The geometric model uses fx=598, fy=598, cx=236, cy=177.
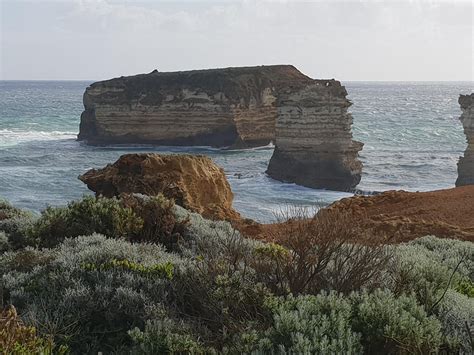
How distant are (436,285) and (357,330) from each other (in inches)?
66.6

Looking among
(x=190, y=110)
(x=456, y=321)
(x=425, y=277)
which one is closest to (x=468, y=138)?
Result: (x=425, y=277)

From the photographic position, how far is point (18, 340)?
4648 mm

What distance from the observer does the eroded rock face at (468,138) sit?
32344 mm

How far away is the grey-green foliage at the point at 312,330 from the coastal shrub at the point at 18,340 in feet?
5.50

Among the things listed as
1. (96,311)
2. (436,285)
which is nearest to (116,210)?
(96,311)

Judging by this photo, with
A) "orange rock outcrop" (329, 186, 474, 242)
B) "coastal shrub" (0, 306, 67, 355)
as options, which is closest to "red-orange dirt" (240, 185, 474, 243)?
"orange rock outcrop" (329, 186, 474, 242)

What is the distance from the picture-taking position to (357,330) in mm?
4754

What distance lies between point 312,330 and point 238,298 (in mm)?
1302

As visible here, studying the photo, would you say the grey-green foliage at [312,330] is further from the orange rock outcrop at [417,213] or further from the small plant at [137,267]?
the orange rock outcrop at [417,213]

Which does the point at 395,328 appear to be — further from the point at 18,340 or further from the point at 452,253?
the point at 452,253

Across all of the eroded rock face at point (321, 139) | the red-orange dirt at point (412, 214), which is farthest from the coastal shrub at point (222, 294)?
the eroded rock face at point (321, 139)

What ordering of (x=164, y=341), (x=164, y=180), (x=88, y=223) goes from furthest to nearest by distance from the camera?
(x=164, y=180) → (x=88, y=223) → (x=164, y=341)

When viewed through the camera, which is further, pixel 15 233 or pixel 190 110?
pixel 190 110

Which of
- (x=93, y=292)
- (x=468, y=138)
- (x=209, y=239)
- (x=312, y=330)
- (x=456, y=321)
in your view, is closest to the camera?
(x=312, y=330)
